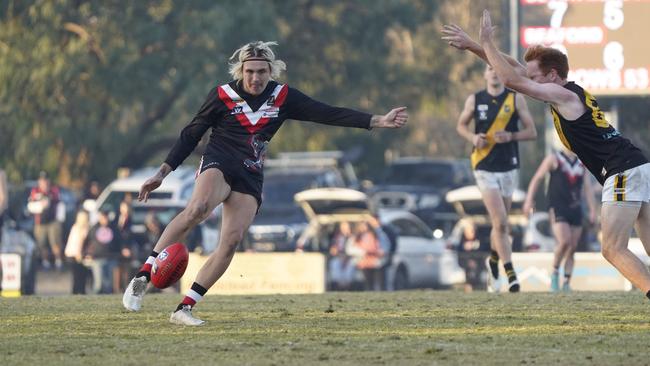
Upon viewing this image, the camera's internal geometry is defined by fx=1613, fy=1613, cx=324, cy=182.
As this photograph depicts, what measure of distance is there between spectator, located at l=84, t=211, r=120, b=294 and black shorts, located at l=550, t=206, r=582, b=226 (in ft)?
32.9

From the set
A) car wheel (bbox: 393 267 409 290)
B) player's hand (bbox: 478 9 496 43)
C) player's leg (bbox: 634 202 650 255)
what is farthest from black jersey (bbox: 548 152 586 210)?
car wheel (bbox: 393 267 409 290)

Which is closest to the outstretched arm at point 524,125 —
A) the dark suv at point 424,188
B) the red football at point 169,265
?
the red football at point 169,265

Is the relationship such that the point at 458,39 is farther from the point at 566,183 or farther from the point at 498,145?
the point at 566,183

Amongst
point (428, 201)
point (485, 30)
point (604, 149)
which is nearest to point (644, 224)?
point (604, 149)

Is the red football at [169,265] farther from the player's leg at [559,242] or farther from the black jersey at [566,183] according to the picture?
the black jersey at [566,183]

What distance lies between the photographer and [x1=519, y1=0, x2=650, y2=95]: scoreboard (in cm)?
3073

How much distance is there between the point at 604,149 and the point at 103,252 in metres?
17.7

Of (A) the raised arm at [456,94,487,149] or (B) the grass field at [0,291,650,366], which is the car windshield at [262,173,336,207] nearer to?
(A) the raised arm at [456,94,487,149]

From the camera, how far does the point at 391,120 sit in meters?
11.8

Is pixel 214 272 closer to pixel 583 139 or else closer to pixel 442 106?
pixel 583 139

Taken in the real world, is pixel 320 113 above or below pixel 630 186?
above

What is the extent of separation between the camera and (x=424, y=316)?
1303cm

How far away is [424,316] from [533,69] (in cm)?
238

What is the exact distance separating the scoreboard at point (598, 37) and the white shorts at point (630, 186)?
19.1 metres
